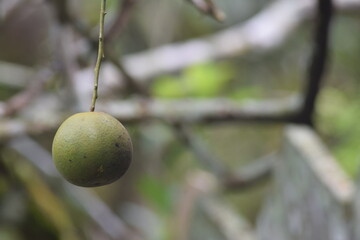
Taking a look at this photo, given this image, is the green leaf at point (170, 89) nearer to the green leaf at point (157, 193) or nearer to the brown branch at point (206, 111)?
the green leaf at point (157, 193)

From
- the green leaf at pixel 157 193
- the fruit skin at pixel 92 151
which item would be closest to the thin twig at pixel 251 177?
the green leaf at pixel 157 193

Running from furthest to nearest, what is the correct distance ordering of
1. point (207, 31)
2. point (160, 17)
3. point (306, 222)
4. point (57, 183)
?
point (207, 31) → point (160, 17) → point (57, 183) → point (306, 222)

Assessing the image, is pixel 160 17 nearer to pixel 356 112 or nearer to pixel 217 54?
pixel 217 54

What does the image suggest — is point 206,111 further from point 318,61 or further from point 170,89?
point 170,89

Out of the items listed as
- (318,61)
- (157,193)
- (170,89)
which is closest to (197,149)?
(170,89)

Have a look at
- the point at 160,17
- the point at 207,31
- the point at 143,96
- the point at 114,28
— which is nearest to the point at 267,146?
the point at 160,17

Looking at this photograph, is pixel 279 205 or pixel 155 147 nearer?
pixel 279 205
